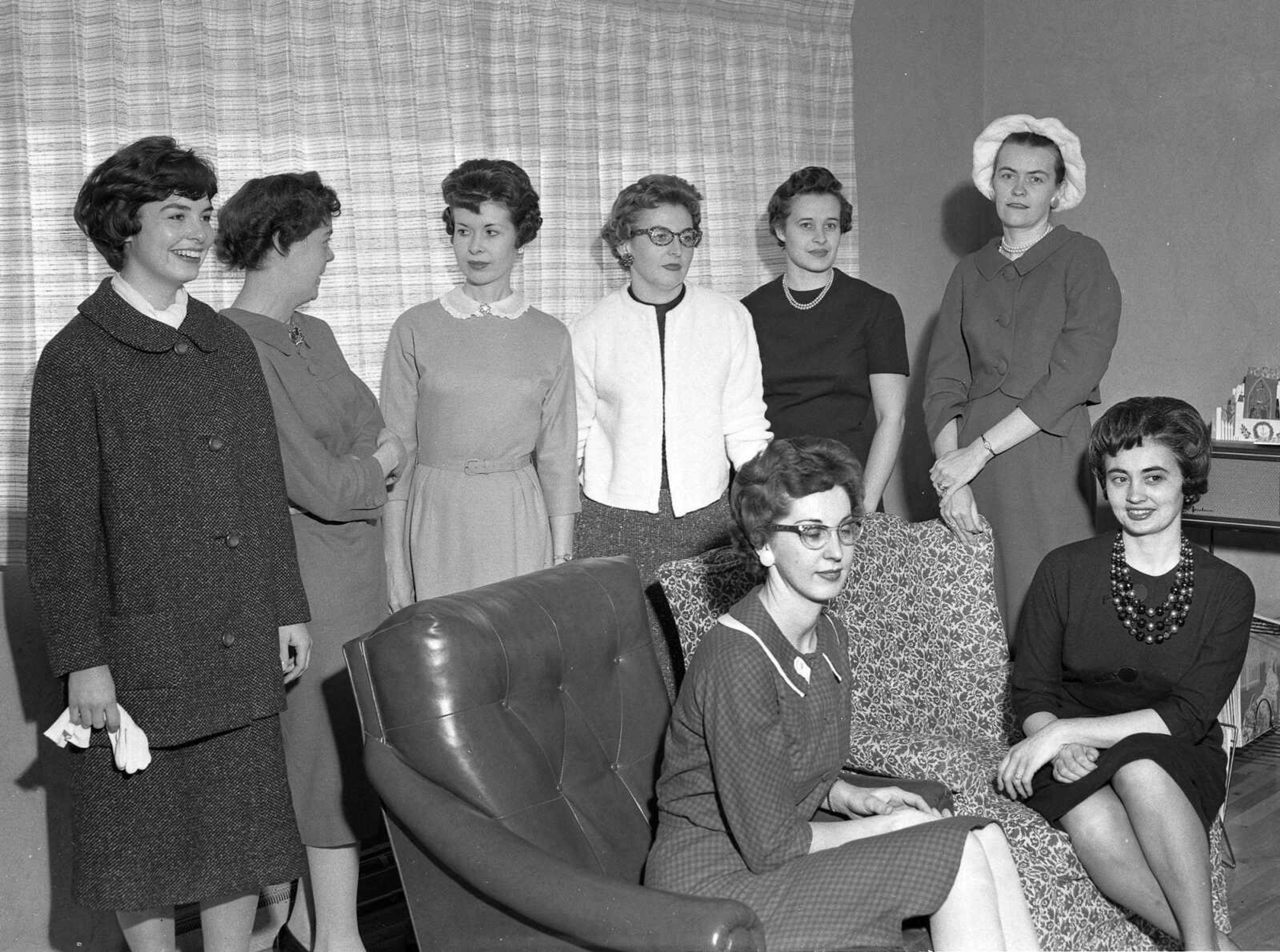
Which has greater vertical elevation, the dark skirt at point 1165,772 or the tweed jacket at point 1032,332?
the tweed jacket at point 1032,332

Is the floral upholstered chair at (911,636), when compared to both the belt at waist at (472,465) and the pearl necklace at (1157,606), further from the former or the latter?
the belt at waist at (472,465)

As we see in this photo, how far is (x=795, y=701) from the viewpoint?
6.91 ft

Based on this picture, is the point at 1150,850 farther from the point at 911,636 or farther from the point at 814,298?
the point at 814,298

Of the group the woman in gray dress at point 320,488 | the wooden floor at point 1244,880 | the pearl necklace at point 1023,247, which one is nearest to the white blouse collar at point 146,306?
the woman in gray dress at point 320,488

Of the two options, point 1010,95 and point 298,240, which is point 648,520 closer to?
point 298,240

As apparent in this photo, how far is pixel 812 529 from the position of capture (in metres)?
2.10

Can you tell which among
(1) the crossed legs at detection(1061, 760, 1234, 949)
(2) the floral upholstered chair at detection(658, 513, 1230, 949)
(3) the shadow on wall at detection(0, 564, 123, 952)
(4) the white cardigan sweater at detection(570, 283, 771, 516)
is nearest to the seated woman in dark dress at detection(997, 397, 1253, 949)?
(1) the crossed legs at detection(1061, 760, 1234, 949)

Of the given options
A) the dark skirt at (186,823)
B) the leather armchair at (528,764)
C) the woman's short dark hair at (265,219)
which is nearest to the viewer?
the leather armchair at (528,764)

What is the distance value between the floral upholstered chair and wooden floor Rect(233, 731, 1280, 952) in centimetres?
25

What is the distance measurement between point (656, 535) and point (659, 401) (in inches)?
12.6

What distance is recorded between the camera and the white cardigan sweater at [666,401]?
3129 millimetres

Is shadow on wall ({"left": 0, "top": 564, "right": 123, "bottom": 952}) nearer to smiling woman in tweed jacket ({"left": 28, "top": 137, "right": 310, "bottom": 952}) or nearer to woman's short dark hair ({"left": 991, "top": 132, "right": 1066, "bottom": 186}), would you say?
smiling woman in tweed jacket ({"left": 28, "top": 137, "right": 310, "bottom": 952})

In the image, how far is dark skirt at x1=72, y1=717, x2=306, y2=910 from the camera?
7.20 ft

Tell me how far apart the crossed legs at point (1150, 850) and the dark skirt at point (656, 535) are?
3.43ft
